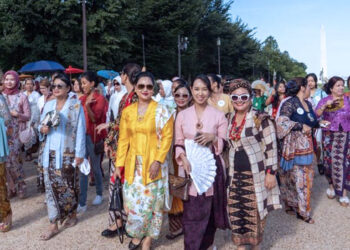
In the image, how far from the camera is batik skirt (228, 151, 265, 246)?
3426 mm

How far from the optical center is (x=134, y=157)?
3.55 m

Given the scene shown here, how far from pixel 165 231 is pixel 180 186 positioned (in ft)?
4.03

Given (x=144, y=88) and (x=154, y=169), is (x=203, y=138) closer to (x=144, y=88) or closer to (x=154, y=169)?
(x=154, y=169)

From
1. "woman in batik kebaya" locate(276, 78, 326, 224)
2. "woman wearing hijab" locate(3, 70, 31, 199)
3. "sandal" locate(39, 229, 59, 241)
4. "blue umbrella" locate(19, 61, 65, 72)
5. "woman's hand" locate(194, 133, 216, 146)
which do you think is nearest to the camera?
"woman's hand" locate(194, 133, 216, 146)

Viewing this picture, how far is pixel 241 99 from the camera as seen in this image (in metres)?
3.45

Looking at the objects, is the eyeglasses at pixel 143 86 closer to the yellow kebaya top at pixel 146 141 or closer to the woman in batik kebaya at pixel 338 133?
Answer: the yellow kebaya top at pixel 146 141

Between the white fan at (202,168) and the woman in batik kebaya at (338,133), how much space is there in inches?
112

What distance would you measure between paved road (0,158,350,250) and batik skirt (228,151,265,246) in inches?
24.1

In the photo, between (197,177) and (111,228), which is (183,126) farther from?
(111,228)

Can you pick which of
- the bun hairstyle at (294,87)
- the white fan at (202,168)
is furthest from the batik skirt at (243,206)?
the bun hairstyle at (294,87)

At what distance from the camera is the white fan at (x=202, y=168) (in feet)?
11.1

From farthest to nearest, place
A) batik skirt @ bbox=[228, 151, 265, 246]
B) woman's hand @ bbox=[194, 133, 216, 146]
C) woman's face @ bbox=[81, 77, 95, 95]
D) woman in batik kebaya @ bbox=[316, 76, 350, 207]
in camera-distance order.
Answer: woman in batik kebaya @ bbox=[316, 76, 350, 207]
woman's face @ bbox=[81, 77, 95, 95]
batik skirt @ bbox=[228, 151, 265, 246]
woman's hand @ bbox=[194, 133, 216, 146]

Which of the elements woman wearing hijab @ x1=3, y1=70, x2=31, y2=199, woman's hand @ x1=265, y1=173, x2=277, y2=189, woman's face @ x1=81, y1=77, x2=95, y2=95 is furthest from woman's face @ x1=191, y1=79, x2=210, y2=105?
woman wearing hijab @ x1=3, y1=70, x2=31, y2=199

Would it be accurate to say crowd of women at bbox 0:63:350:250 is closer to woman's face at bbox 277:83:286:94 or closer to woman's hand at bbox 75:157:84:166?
woman's hand at bbox 75:157:84:166
